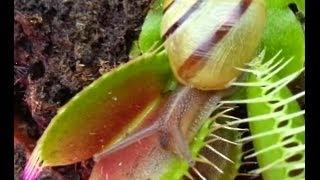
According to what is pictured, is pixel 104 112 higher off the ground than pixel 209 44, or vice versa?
pixel 209 44

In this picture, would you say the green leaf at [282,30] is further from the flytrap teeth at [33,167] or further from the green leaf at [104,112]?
the flytrap teeth at [33,167]

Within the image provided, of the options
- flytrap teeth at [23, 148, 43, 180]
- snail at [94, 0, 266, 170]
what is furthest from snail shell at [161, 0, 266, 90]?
flytrap teeth at [23, 148, 43, 180]

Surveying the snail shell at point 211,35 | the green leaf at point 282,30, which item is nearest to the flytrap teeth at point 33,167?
the snail shell at point 211,35

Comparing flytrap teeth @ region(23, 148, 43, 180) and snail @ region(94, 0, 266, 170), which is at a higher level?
snail @ region(94, 0, 266, 170)

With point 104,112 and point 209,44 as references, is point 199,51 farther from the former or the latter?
point 104,112

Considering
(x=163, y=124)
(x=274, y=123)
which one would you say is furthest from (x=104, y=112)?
(x=274, y=123)

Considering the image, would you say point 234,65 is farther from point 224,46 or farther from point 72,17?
point 72,17

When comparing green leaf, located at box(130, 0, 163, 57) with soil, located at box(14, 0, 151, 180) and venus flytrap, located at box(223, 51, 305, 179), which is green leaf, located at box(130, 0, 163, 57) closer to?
soil, located at box(14, 0, 151, 180)
